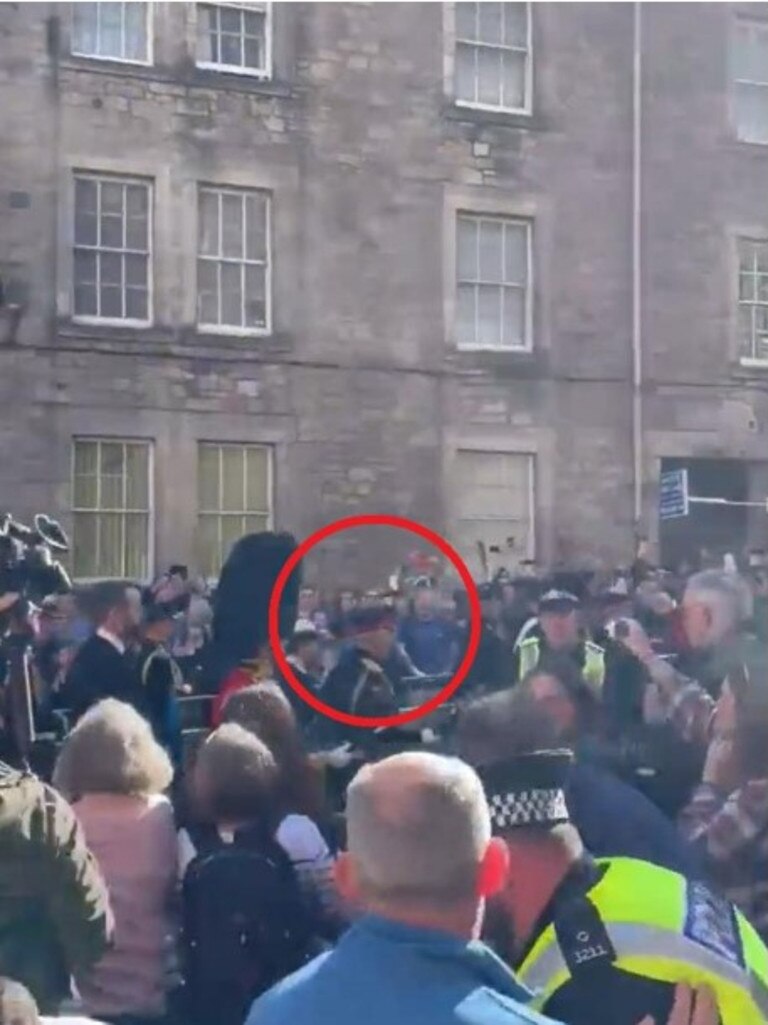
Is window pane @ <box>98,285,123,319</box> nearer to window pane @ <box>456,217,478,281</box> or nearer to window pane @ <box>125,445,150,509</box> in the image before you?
window pane @ <box>125,445,150,509</box>

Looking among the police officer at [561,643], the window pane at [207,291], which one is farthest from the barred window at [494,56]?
the police officer at [561,643]

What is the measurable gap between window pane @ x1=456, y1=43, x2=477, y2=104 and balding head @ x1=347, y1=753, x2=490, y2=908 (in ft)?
18.8

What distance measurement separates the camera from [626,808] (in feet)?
10.6

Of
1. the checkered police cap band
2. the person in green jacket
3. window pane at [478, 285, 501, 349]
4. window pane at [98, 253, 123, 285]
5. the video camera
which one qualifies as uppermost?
window pane at [98, 253, 123, 285]

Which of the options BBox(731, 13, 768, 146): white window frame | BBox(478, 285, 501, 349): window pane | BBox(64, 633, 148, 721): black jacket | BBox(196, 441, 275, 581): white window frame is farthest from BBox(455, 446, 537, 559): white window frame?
BBox(731, 13, 768, 146): white window frame

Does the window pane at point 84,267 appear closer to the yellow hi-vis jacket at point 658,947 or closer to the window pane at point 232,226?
the window pane at point 232,226

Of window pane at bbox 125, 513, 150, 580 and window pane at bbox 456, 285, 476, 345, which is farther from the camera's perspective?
window pane at bbox 456, 285, 476, 345

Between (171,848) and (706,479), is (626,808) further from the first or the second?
(706,479)

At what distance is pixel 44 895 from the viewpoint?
2.91 meters

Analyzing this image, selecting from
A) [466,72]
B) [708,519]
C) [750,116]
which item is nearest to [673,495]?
[708,519]

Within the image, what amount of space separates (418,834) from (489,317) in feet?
17.8

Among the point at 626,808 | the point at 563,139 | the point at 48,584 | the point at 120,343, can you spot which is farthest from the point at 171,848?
the point at 563,139

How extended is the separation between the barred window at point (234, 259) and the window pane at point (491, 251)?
90cm

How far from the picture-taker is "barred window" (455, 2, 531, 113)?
746 centimetres
